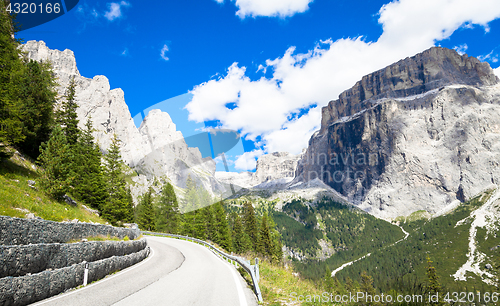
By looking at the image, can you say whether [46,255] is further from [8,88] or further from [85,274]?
[8,88]

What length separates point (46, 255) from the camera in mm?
6957

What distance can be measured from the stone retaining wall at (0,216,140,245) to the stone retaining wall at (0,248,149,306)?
1087mm

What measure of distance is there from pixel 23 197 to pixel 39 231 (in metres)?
6.42

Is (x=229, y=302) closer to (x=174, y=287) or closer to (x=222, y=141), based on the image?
(x=174, y=287)

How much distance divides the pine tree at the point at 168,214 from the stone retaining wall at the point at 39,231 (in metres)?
45.7

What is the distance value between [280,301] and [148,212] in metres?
51.2

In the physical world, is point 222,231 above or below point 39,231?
below

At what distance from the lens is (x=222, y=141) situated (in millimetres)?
11555

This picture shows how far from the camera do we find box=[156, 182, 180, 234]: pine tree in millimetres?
53062

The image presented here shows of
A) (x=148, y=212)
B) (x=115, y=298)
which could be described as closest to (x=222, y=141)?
(x=115, y=298)

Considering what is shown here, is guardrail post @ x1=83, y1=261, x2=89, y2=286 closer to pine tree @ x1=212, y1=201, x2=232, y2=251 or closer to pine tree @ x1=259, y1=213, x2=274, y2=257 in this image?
pine tree @ x1=212, y1=201, x2=232, y2=251

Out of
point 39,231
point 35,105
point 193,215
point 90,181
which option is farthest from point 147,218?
point 39,231

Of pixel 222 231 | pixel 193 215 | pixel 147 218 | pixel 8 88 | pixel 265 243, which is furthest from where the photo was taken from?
pixel 147 218

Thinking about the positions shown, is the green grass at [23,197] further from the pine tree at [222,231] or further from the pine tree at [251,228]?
the pine tree at [251,228]
